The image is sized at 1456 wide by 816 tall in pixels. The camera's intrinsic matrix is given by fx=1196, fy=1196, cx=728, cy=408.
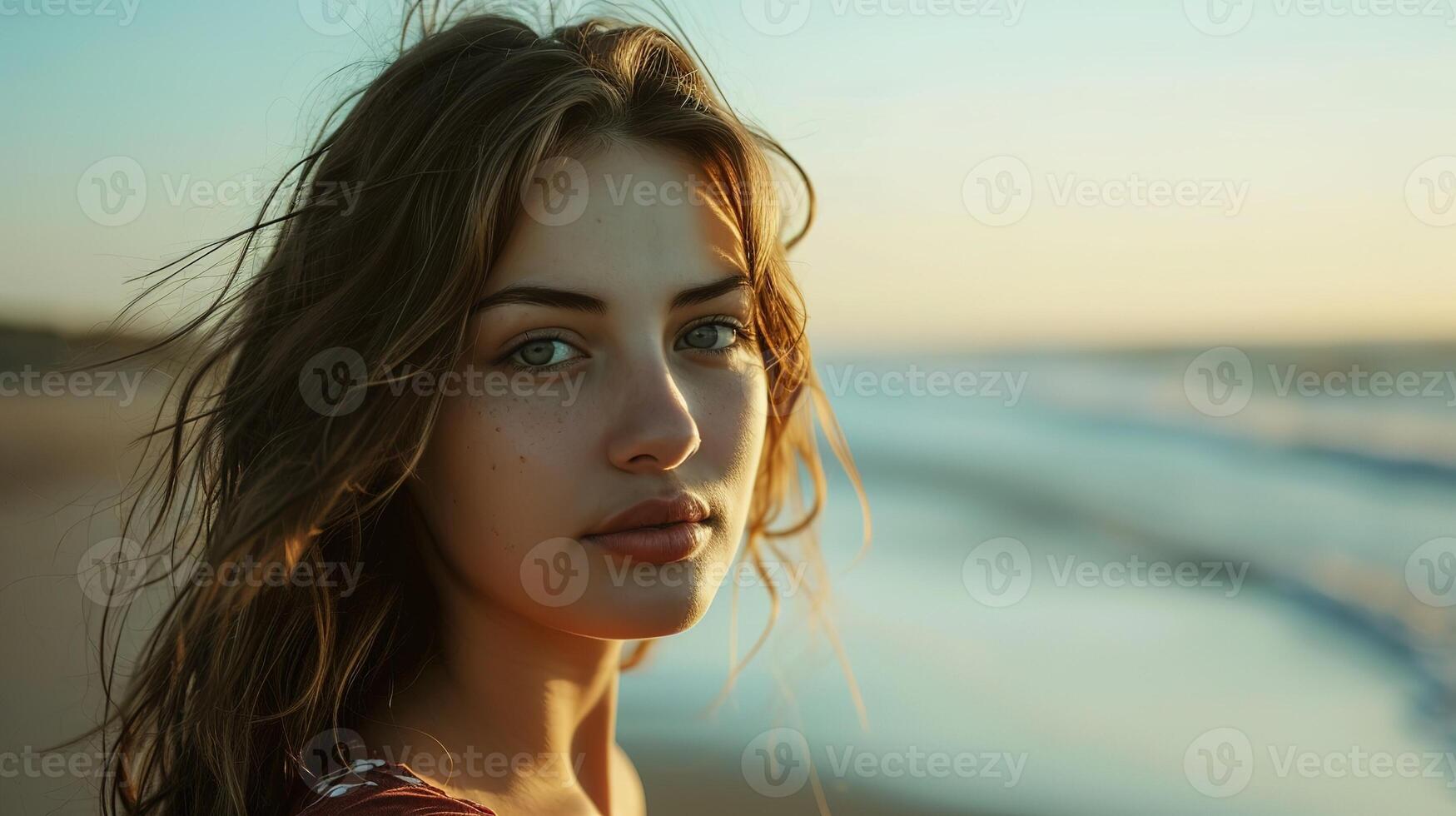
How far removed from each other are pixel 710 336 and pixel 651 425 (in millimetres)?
292

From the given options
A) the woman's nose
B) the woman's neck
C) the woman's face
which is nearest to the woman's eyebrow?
the woman's face

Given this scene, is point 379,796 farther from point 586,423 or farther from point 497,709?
point 586,423

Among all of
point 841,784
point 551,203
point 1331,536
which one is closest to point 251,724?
point 551,203

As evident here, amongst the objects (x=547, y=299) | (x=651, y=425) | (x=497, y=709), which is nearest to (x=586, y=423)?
(x=651, y=425)

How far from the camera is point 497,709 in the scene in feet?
7.74

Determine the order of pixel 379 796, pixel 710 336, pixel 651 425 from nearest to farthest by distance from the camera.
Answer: pixel 379 796 < pixel 651 425 < pixel 710 336

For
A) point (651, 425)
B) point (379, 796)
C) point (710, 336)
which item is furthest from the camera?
point (710, 336)

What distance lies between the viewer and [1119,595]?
6.89 metres

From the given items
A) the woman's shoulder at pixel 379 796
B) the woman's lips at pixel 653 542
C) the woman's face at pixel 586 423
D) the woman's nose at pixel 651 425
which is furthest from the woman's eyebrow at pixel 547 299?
the woman's shoulder at pixel 379 796

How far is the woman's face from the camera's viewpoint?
6.98 ft

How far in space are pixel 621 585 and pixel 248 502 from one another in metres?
0.67

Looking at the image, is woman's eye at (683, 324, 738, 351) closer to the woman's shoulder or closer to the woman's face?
the woman's face

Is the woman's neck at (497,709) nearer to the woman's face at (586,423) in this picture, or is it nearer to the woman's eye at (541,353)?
the woman's face at (586,423)

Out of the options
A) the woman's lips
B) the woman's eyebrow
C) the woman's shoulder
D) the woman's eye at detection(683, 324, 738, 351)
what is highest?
the woman's eye at detection(683, 324, 738, 351)
